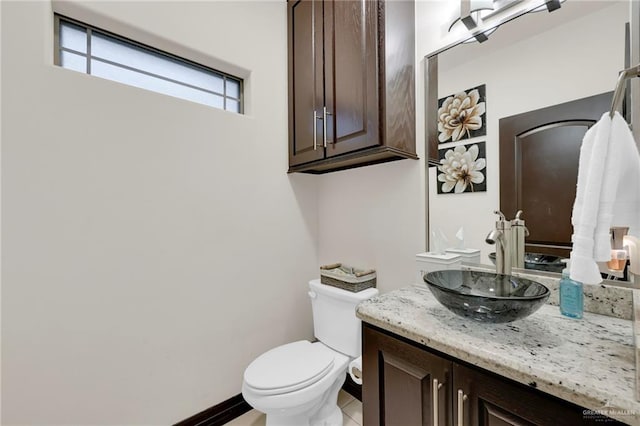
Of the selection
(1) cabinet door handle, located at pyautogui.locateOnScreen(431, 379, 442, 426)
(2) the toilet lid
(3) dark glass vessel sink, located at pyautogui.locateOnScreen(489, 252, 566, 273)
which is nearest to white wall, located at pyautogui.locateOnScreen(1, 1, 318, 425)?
(2) the toilet lid

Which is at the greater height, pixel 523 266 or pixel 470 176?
pixel 470 176

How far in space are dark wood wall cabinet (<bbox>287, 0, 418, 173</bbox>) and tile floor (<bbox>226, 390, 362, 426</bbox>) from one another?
1.51 meters

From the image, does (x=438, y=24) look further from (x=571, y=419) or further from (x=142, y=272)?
(x=142, y=272)

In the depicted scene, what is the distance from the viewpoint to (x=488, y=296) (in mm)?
865

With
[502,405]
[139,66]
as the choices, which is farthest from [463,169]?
[139,66]

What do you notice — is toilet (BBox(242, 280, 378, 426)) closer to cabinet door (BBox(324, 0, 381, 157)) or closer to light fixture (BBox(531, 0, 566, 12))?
cabinet door (BBox(324, 0, 381, 157))

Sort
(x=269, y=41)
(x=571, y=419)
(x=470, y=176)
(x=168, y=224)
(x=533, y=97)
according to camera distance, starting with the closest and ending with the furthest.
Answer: (x=571, y=419) → (x=533, y=97) → (x=470, y=176) → (x=168, y=224) → (x=269, y=41)

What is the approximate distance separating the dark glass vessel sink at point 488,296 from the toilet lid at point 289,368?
78 centimetres

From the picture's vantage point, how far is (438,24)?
133cm

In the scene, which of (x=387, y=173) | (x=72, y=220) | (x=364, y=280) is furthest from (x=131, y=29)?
(x=364, y=280)

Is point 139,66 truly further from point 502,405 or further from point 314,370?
point 502,405

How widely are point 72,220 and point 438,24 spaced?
1.94 metres

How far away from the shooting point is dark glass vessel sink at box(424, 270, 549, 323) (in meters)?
0.74

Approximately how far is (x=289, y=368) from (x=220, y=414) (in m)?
0.58
